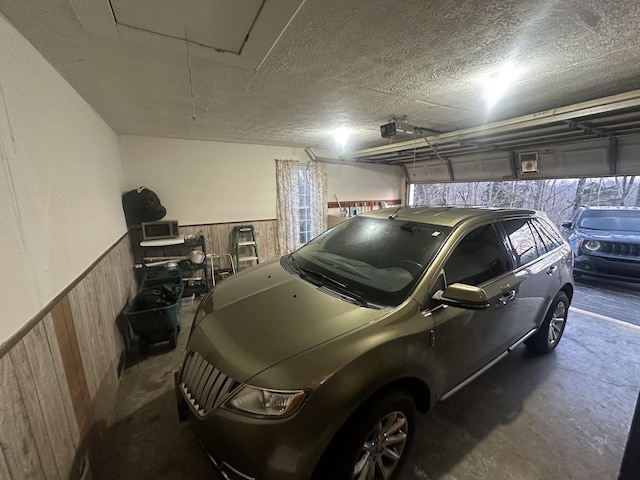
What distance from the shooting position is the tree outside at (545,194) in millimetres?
5457

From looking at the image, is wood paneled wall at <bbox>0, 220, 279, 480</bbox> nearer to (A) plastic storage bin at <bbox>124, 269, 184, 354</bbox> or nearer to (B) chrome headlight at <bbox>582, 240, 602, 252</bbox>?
(A) plastic storage bin at <bbox>124, 269, 184, 354</bbox>

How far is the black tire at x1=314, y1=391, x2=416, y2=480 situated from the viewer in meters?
1.11

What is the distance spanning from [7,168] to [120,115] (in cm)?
226

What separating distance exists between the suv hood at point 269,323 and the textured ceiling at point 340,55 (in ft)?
4.66

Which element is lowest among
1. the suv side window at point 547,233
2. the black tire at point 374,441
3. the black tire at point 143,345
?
the black tire at point 143,345

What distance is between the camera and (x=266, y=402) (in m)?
1.07

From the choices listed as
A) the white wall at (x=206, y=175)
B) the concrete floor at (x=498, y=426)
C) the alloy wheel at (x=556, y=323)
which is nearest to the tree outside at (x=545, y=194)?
the alloy wheel at (x=556, y=323)

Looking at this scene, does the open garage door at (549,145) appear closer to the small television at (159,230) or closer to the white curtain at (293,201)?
the white curtain at (293,201)

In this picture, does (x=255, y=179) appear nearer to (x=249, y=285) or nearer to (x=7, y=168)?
(x=249, y=285)

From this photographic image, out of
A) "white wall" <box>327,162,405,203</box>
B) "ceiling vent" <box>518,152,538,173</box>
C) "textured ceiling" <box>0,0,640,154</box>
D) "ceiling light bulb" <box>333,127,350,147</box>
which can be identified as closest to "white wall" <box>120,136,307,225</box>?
"white wall" <box>327,162,405,203</box>

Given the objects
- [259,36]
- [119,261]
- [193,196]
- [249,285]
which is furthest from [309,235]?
[259,36]

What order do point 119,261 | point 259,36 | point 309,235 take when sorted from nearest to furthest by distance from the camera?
1. point 259,36
2. point 119,261
3. point 309,235

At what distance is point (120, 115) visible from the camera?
114 inches

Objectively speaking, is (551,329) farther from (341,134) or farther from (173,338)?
(173,338)
